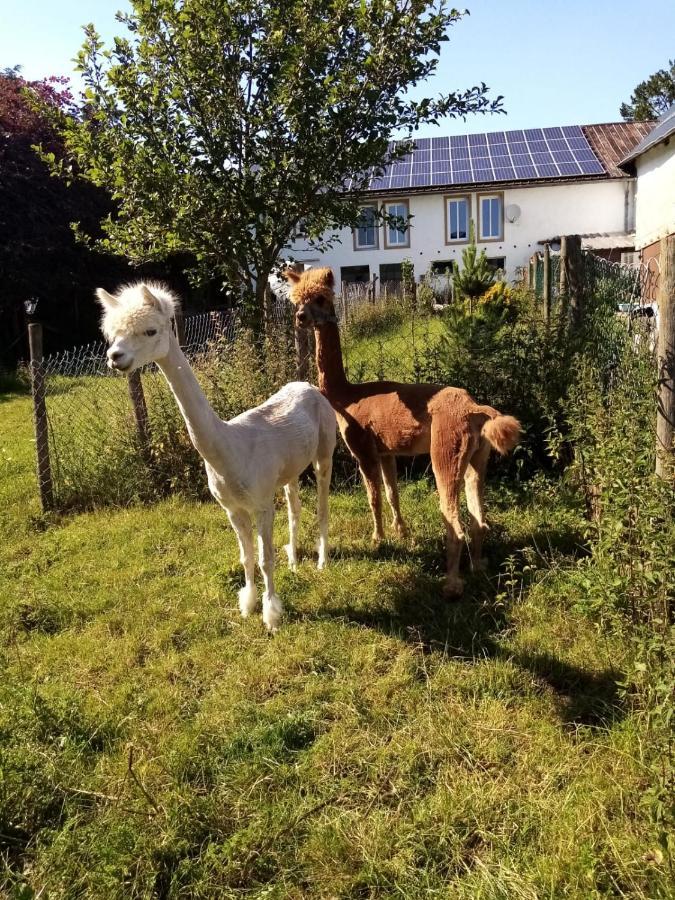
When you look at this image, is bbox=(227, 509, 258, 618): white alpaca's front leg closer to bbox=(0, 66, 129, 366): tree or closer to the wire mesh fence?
the wire mesh fence

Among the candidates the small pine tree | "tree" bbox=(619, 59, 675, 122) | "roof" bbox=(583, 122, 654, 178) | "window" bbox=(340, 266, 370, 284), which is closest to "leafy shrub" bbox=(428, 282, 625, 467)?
the small pine tree

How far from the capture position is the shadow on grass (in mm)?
2980

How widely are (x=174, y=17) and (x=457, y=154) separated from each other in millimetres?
26484

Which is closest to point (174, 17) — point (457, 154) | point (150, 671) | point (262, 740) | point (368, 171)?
point (368, 171)

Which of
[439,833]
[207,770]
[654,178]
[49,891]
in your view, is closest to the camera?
[49,891]

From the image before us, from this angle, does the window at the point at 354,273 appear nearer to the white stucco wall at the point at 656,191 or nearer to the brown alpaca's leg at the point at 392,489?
the white stucco wall at the point at 656,191

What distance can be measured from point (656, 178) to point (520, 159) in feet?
34.8

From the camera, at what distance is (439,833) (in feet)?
7.54

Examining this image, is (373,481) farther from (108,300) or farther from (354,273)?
(354,273)

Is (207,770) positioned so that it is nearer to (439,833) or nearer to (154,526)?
(439,833)

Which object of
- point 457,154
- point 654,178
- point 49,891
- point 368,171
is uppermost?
point 457,154

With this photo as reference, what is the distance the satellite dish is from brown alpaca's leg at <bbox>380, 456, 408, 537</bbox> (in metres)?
24.7

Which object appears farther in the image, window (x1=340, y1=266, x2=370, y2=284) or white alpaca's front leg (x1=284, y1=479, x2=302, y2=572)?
window (x1=340, y1=266, x2=370, y2=284)

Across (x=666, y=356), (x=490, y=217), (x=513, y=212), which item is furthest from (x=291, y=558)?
(x=490, y=217)
